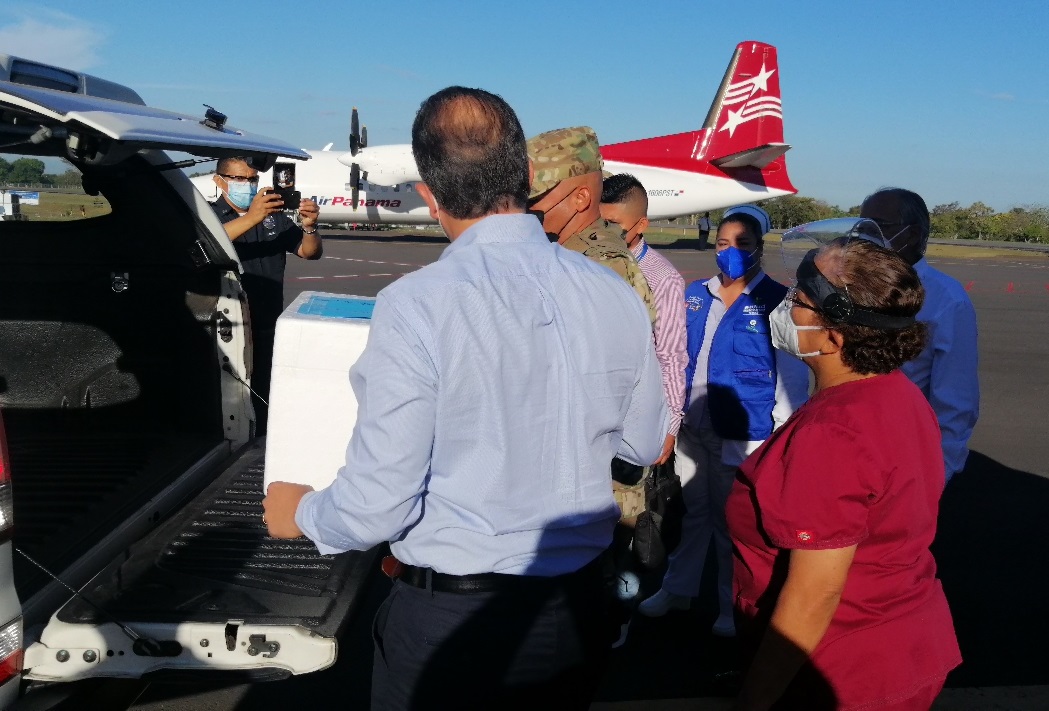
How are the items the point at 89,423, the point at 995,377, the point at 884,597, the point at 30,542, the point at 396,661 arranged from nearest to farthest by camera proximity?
the point at 396,661, the point at 884,597, the point at 30,542, the point at 89,423, the point at 995,377

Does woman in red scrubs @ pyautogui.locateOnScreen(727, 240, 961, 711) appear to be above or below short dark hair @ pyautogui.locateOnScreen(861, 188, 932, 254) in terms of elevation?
below

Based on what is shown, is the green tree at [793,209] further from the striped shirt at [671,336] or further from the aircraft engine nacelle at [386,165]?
the striped shirt at [671,336]

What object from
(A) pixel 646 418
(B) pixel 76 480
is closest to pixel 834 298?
(A) pixel 646 418

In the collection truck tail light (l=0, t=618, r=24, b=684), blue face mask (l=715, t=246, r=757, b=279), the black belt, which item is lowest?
truck tail light (l=0, t=618, r=24, b=684)

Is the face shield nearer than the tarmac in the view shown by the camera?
Yes

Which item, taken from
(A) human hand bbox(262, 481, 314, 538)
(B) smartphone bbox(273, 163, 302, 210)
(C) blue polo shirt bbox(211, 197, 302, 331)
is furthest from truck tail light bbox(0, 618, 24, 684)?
(C) blue polo shirt bbox(211, 197, 302, 331)

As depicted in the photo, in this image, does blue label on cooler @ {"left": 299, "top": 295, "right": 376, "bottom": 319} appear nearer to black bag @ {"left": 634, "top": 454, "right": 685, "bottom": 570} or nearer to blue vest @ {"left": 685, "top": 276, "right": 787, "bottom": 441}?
black bag @ {"left": 634, "top": 454, "right": 685, "bottom": 570}

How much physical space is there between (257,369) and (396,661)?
142 inches

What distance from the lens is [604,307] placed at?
1877mm

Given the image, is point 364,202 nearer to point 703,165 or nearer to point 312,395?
point 703,165

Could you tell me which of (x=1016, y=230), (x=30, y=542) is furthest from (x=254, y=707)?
(x=1016, y=230)

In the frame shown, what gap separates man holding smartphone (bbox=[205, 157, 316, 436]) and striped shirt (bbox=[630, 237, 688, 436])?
2.39 m

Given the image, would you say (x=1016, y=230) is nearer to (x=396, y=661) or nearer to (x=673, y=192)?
(x=673, y=192)

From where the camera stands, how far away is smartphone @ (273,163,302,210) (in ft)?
15.0
